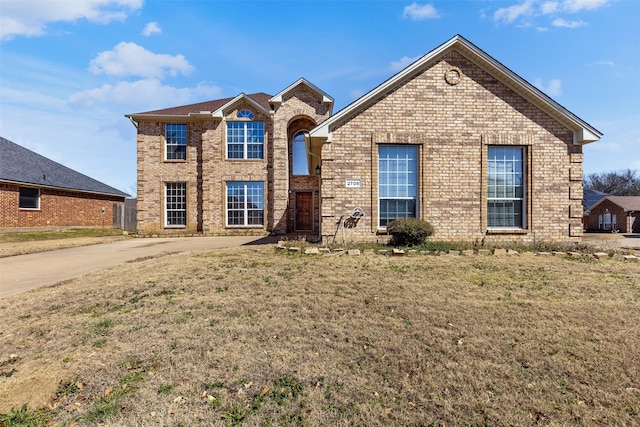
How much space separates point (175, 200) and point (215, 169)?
3263mm

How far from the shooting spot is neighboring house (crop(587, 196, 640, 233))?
1266 inches

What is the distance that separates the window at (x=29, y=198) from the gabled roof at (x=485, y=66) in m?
20.4

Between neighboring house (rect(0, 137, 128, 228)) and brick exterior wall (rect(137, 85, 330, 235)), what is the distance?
297 inches

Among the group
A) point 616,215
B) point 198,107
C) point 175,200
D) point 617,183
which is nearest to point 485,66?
point 198,107

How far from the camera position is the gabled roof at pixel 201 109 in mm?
17703

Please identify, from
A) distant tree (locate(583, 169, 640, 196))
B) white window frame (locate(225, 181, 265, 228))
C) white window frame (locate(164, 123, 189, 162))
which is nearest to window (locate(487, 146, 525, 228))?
→ white window frame (locate(225, 181, 265, 228))

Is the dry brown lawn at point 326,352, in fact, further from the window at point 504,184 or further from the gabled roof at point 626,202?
the gabled roof at point 626,202

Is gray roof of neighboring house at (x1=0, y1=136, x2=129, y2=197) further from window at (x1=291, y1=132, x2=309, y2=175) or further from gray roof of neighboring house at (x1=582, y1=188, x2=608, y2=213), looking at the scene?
gray roof of neighboring house at (x1=582, y1=188, x2=608, y2=213)

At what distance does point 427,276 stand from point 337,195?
4.26 m

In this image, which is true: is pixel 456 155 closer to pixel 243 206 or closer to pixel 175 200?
pixel 243 206

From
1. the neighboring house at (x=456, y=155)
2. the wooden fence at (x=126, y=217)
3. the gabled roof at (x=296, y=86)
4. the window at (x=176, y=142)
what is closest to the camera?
the neighboring house at (x=456, y=155)

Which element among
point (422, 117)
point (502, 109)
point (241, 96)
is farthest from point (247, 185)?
point (502, 109)

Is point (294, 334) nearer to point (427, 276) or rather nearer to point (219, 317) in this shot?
point (219, 317)

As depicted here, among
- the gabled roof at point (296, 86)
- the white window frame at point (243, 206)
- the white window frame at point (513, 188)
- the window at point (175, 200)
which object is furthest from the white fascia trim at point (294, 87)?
the white window frame at point (513, 188)
